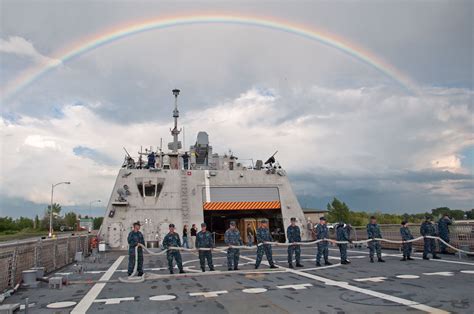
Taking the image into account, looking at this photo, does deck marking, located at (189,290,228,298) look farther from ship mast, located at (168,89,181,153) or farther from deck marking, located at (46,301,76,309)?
ship mast, located at (168,89,181,153)

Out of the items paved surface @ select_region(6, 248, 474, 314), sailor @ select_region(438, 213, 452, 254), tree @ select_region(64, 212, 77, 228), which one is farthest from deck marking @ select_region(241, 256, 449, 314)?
tree @ select_region(64, 212, 77, 228)

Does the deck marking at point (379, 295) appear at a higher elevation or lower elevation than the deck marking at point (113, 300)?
lower

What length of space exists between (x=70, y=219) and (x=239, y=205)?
88160 millimetres

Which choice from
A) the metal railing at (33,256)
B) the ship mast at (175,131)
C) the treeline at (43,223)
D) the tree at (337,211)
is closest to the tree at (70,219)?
the treeline at (43,223)

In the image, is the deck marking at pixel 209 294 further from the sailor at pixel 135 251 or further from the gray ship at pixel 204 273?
the sailor at pixel 135 251

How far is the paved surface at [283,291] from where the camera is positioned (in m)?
6.78

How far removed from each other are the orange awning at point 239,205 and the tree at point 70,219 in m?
82.8

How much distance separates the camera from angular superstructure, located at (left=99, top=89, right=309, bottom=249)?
2002 cm

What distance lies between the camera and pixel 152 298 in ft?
26.3

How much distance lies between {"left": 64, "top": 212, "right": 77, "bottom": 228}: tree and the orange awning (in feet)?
272

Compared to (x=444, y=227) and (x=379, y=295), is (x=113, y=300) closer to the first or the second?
(x=379, y=295)

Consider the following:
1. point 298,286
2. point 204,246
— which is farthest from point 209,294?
point 204,246

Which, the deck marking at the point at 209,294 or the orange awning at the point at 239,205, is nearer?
the deck marking at the point at 209,294

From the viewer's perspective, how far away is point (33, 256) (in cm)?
1130
